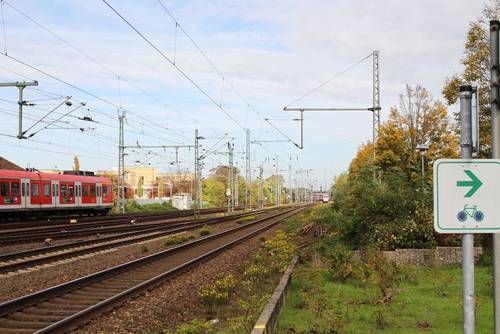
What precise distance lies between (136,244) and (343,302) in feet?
50.8

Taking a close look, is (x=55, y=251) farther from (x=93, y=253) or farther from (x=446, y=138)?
(x=446, y=138)

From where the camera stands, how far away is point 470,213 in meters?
3.33

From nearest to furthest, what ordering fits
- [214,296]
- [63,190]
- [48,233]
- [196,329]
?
[196,329] < [214,296] < [48,233] < [63,190]

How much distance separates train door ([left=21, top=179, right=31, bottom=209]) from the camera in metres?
34.7

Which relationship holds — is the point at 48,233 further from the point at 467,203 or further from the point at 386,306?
the point at 467,203

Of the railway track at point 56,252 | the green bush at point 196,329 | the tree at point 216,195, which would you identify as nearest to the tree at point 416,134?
the railway track at point 56,252

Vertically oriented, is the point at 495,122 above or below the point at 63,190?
above

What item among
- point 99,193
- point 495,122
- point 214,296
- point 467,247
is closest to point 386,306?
point 214,296

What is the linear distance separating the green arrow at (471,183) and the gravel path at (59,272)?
9903 mm

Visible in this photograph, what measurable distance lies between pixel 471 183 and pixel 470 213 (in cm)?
18

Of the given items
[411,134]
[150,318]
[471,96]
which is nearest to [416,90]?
[411,134]

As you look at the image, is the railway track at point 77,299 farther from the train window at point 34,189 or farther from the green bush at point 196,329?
the train window at point 34,189

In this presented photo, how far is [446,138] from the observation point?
33125 millimetres

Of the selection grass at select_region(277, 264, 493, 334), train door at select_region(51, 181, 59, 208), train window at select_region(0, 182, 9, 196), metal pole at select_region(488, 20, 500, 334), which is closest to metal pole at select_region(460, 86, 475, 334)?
metal pole at select_region(488, 20, 500, 334)
